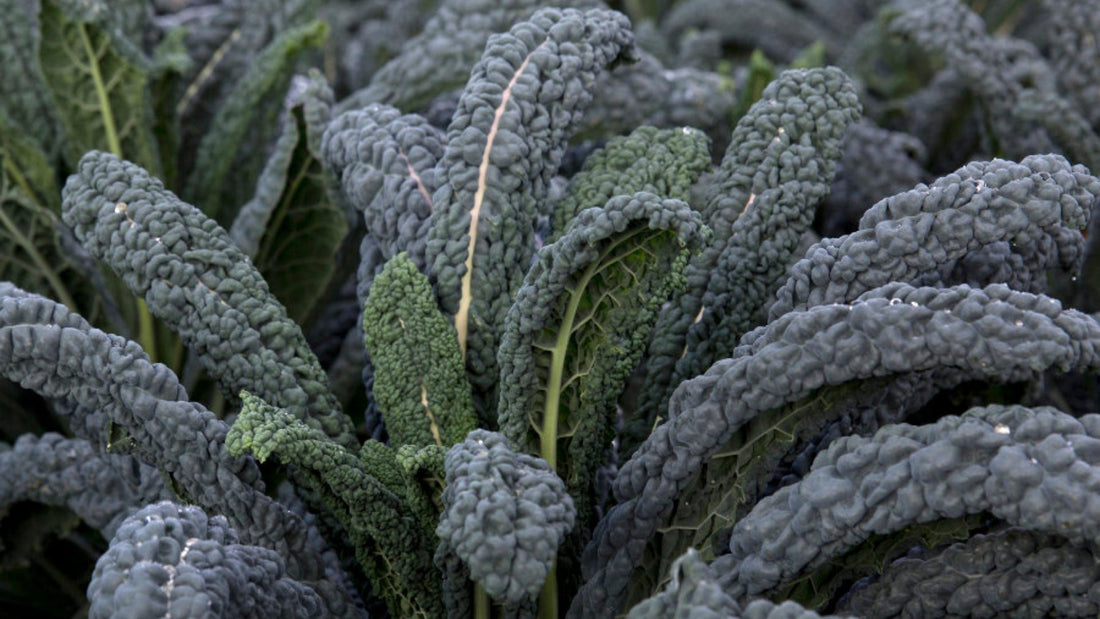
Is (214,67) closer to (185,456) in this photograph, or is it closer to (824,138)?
(185,456)

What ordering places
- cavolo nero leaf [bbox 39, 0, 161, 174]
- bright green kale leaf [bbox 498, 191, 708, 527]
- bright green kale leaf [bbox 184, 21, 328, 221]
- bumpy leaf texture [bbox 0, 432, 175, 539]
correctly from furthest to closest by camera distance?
bright green kale leaf [bbox 184, 21, 328, 221], cavolo nero leaf [bbox 39, 0, 161, 174], bumpy leaf texture [bbox 0, 432, 175, 539], bright green kale leaf [bbox 498, 191, 708, 527]

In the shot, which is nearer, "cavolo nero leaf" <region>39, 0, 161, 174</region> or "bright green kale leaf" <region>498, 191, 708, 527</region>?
"bright green kale leaf" <region>498, 191, 708, 527</region>

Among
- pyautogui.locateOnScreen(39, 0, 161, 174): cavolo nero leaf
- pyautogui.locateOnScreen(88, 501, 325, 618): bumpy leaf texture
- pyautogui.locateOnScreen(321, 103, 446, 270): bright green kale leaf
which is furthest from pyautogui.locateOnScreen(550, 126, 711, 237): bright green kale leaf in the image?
pyautogui.locateOnScreen(39, 0, 161, 174): cavolo nero leaf

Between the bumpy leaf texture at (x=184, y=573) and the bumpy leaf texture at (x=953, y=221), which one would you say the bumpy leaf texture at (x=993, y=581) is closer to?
the bumpy leaf texture at (x=953, y=221)

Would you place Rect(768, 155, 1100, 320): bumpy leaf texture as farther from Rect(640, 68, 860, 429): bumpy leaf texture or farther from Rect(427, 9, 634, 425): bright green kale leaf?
Rect(427, 9, 634, 425): bright green kale leaf

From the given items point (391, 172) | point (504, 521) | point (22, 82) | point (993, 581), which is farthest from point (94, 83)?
point (993, 581)

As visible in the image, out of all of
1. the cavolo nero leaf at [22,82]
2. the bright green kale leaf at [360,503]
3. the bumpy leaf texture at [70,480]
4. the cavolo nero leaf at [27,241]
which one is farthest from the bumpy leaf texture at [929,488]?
the cavolo nero leaf at [22,82]

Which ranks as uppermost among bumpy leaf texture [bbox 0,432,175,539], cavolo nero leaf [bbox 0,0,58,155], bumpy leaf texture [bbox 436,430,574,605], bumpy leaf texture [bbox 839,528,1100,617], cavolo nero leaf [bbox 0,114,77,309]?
cavolo nero leaf [bbox 0,0,58,155]
